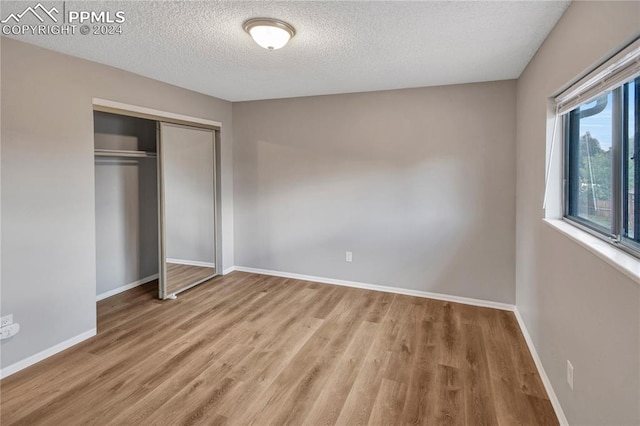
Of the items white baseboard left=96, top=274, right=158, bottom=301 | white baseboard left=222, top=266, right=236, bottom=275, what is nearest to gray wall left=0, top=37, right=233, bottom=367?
white baseboard left=96, top=274, right=158, bottom=301

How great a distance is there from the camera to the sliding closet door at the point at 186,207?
400cm

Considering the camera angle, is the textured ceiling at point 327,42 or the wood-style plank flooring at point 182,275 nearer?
the textured ceiling at point 327,42

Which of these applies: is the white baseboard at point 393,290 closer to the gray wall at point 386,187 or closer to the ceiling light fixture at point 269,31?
the gray wall at point 386,187

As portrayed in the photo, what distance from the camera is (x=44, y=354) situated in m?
2.79

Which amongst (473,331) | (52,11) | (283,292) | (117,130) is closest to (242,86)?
(117,130)

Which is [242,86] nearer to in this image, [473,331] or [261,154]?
[261,154]

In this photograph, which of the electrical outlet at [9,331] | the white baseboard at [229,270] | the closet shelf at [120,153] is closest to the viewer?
the electrical outlet at [9,331]

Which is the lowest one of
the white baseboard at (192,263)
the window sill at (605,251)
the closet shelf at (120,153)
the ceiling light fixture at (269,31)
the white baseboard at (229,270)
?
the white baseboard at (229,270)

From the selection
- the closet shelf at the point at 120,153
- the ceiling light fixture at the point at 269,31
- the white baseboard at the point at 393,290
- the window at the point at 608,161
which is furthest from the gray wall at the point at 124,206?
the window at the point at 608,161

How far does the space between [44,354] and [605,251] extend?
3.77 m

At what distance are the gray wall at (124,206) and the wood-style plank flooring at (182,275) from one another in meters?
0.63

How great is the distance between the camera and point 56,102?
2812 mm

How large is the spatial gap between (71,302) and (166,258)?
1135mm

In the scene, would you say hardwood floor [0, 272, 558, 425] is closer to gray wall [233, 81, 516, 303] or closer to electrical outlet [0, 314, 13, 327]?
electrical outlet [0, 314, 13, 327]
